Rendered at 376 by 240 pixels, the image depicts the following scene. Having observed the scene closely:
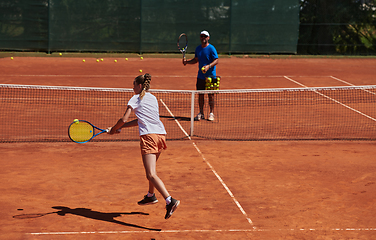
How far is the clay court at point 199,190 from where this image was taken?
5.53 m

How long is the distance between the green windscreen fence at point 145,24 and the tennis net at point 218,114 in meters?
7.30

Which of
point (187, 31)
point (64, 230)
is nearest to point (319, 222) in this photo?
point (64, 230)

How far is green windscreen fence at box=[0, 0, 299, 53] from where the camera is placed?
809 inches

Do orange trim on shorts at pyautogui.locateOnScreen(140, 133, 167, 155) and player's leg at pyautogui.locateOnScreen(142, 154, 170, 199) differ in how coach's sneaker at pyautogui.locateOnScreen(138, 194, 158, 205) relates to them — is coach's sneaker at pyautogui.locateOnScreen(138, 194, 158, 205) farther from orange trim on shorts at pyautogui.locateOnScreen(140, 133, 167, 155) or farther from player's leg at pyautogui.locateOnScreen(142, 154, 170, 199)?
orange trim on shorts at pyautogui.locateOnScreen(140, 133, 167, 155)

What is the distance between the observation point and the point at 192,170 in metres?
7.69

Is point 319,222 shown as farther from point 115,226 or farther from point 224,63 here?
point 224,63

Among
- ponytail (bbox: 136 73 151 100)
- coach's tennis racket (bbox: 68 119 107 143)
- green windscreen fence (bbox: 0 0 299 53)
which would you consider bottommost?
coach's tennis racket (bbox: 68 119 107 143)

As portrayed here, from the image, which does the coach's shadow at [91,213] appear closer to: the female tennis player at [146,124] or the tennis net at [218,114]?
the female tennis player at [146,124]

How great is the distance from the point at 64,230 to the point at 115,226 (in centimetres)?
57

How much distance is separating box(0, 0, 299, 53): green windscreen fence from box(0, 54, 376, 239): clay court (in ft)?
41.8

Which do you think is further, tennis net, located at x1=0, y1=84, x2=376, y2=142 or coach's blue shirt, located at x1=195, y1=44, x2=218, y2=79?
coach's blue shirt, located at x1=195, y1=44, x2=218, y2=79

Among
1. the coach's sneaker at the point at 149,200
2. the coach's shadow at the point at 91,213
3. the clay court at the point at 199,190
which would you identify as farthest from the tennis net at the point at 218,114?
the coach's sneaker at the point at 149,200

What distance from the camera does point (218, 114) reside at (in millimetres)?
12039

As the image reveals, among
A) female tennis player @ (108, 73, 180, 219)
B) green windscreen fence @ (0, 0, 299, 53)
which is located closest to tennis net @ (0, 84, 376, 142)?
female tennis player @ (108, 73, 180, 219)
